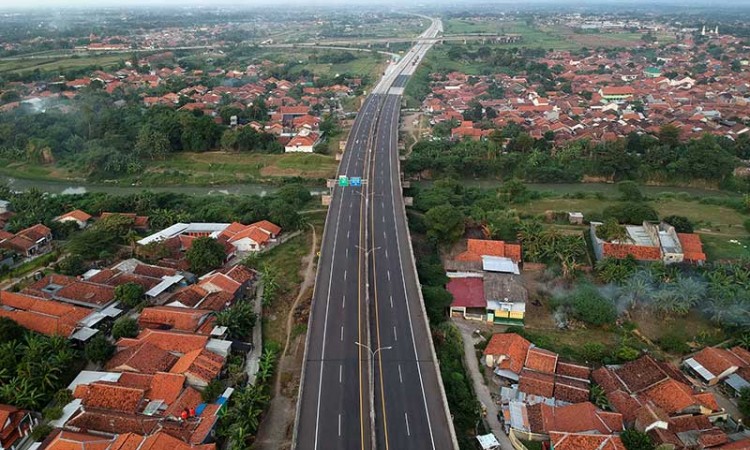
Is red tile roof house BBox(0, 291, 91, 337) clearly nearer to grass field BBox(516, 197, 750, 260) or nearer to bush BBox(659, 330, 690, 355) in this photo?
bush BBox(659, 330, 690, 355)

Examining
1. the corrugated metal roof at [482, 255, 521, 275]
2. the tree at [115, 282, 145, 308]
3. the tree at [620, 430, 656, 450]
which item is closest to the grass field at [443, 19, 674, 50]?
the corrugated metal roof at [482, 255, 521, 275]

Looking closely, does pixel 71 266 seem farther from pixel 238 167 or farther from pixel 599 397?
pixel 599 397

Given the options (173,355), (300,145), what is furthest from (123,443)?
(300,145)

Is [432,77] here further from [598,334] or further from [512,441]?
[512,441]

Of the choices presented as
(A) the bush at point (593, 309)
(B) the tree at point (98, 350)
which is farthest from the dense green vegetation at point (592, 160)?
(B) the tree at point (98, 350)

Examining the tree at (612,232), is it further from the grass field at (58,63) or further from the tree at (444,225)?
the grass field at (58,63)

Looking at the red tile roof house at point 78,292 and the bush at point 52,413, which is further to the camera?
the red tile roof house at point 78,292

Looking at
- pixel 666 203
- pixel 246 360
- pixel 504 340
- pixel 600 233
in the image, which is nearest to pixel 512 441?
pixel 504 340
